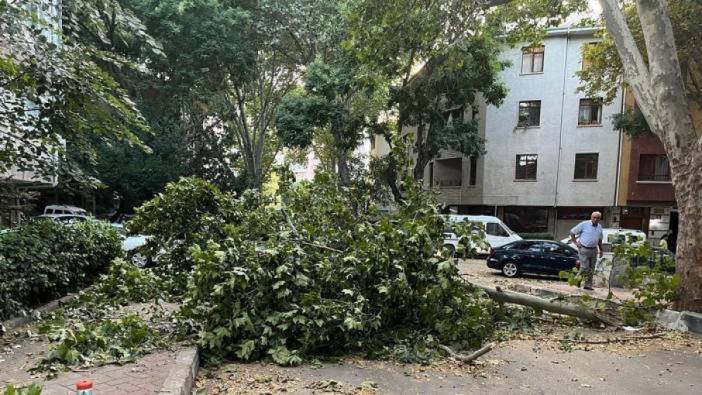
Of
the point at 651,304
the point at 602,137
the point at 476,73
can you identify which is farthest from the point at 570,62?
the point at 651,304

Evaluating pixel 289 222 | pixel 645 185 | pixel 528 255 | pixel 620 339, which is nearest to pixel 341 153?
pixel 528 255

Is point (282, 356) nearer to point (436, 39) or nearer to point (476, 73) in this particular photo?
point (436, 39)

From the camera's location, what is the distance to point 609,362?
584cm

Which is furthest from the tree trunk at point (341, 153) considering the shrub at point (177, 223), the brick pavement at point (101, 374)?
the brick pavement at point (101, 374)

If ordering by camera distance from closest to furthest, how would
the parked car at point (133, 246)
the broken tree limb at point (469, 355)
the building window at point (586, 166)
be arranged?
the broken tree limb at point (469, 355) → the parked car at point (133, 246) → the building window at point (586, 166)

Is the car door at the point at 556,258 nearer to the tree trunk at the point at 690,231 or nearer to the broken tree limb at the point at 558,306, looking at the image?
the tree trunk at the point at 690,231

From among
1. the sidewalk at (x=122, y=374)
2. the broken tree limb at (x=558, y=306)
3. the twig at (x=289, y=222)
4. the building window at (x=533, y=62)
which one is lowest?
the sidewalk at (x=122, y=374)

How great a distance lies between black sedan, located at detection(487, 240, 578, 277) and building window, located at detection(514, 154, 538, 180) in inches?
489

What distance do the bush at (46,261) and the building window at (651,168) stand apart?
24.3 m

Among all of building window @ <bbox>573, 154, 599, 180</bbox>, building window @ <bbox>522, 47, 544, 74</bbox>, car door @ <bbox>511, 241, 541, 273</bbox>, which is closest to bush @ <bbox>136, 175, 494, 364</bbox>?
car door @ <bbox>511, 241, 541, 273</bbox>

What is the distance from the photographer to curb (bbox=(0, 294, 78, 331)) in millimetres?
6453

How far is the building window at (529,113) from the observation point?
26.6 meters

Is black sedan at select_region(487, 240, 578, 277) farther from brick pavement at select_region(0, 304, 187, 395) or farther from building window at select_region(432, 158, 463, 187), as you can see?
building window at select_region(432, 158, 463, 187)

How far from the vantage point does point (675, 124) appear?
758 cm
